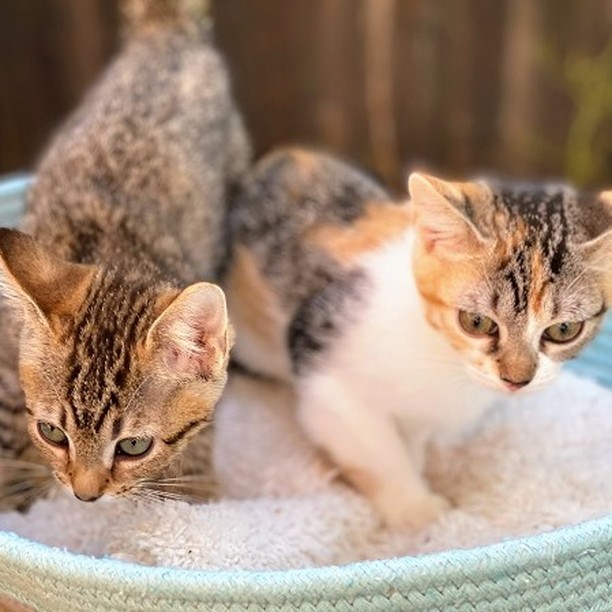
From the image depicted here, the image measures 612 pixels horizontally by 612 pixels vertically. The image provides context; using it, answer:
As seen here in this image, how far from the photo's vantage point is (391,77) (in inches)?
121

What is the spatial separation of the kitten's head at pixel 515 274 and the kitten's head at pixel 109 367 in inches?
14.3

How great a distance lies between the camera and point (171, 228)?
1664mm

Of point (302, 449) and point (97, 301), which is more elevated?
point (97, 301)

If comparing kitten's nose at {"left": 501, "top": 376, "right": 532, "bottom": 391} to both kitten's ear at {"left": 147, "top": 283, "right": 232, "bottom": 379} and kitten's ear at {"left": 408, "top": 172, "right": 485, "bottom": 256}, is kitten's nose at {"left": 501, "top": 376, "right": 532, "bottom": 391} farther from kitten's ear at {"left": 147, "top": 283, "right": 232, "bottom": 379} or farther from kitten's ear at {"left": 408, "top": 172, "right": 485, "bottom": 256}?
kitten's ear at {"left": 147, "top": 283, "right": 232, "bottom": 379}

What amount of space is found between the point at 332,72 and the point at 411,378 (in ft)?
5.88

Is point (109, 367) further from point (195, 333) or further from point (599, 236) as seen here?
point (599, 236)

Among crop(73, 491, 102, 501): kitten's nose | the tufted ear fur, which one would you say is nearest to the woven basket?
crop(73, 491, 102, 501): kitten's nose

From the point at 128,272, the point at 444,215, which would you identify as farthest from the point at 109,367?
the point at 444,215

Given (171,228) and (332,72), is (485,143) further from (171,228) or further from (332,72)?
(171,228)

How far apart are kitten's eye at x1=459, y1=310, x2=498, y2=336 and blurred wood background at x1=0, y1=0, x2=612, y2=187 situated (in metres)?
1.78

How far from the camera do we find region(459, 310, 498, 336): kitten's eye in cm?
136

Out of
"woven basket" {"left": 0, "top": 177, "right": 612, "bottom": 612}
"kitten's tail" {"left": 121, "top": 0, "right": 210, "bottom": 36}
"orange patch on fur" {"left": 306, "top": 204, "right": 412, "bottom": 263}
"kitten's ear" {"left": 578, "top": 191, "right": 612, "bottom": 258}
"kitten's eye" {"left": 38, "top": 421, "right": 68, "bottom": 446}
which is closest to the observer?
"woven basket" {"left": 0, "top": 177, "right": 612, "bottom": 612}

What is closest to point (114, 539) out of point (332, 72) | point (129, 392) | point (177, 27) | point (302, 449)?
point (129, 392)

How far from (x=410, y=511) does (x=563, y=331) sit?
44 centimetres
